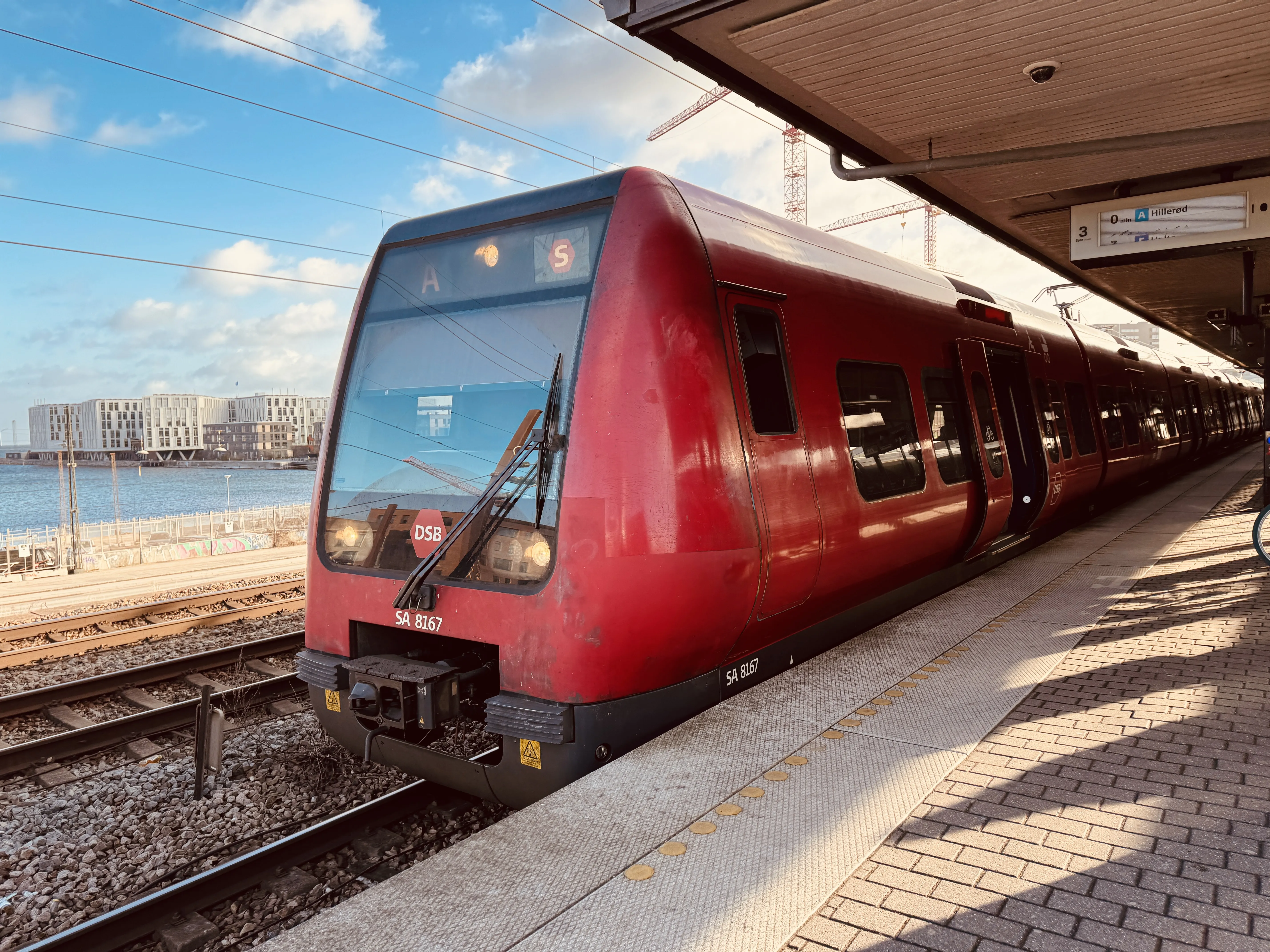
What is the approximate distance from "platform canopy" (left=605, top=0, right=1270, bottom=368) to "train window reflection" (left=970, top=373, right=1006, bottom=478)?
1464 mm

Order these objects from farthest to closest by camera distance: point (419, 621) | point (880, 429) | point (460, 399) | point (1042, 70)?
point (880, 429), point (1042, 70), point (460, 399), point (419, 621)

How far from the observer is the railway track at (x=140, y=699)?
551 cm

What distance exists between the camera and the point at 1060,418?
10.1m

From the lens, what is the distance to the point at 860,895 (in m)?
2.61

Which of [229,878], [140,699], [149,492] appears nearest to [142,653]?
[140,699]

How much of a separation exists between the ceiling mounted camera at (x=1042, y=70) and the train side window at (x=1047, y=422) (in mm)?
4763

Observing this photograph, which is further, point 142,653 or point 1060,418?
point 1060,418

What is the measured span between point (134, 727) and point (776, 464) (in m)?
4.79

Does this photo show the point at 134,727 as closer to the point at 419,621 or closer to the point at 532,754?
the point at 419,621

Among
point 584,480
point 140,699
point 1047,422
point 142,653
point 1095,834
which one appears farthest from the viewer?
point 1047,422

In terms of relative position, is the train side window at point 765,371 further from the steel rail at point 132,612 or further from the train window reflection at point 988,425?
the steel rail at point 132,612

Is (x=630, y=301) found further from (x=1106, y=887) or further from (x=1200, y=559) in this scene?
(x=1200, y=559)

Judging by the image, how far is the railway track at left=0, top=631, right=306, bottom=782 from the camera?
5.51 m

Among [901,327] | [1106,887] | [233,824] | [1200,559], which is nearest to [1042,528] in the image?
[1200,559]
